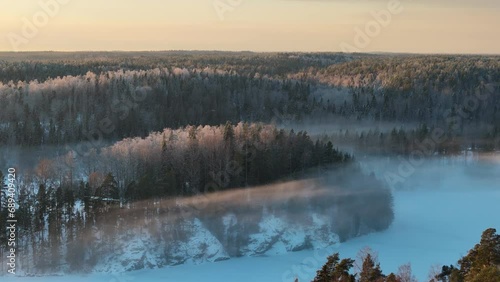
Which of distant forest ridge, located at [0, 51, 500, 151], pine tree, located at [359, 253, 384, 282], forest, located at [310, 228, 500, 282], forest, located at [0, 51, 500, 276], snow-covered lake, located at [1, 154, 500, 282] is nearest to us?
forest, located at [310, 228, 500, 282]

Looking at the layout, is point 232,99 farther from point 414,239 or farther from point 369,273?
point 369,273

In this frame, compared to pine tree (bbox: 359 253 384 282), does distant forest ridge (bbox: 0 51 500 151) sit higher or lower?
higher

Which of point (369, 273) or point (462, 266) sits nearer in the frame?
point (369, 273)

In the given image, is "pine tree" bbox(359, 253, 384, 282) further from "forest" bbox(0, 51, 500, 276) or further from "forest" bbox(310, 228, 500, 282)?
Answer: "forest" bbox(0, 51, 500, 276)

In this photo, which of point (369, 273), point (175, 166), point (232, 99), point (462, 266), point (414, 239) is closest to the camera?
point (369, 273)

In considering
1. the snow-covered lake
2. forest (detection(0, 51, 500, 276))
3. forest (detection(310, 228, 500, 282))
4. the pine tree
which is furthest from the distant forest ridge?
the pine tree

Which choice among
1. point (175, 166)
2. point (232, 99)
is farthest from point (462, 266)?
point (232, 99)

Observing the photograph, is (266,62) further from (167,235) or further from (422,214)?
(167,235)

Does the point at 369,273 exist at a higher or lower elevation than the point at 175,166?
higher


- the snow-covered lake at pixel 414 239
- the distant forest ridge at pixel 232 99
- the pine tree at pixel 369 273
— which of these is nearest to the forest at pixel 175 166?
the distant forest ridge at pixel 232 99

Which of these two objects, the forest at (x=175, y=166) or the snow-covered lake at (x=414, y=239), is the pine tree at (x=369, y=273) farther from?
the forest at (x=175, y=166)
